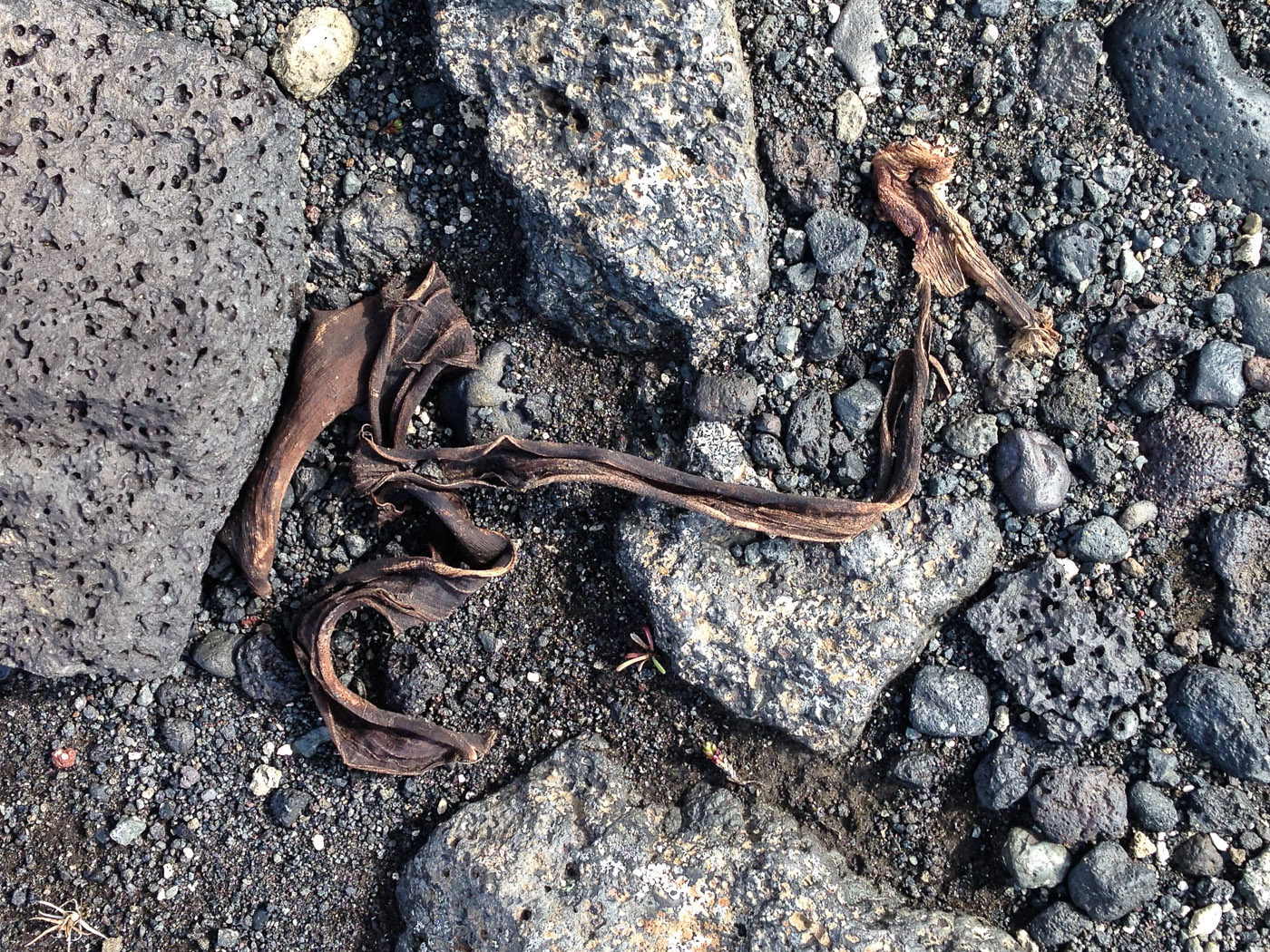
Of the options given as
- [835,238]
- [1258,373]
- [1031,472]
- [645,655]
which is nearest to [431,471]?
[645,655]

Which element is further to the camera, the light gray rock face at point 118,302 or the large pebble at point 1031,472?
the large pebble at point 1031,472

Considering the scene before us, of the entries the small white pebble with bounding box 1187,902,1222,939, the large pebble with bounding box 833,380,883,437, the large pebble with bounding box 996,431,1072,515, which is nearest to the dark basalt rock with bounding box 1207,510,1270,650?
the large pebble with bounding box 996,431,1072,515

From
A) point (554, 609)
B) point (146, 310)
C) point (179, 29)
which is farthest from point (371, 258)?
point (554, 609)

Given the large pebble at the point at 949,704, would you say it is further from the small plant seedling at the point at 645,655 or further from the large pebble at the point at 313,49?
the large pebble at the point at 313,49

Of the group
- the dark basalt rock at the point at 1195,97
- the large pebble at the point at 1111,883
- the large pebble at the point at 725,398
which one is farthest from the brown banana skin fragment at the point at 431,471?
the large pebble at the point at 1111,883

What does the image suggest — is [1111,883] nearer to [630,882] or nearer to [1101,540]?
[1101,540]

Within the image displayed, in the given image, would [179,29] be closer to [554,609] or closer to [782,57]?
[782,57]

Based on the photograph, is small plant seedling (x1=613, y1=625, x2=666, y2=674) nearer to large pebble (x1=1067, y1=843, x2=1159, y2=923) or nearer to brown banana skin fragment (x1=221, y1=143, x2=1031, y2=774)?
brown banana skin fragment (x1=221, y1=143, x2=1031, y2=774)
